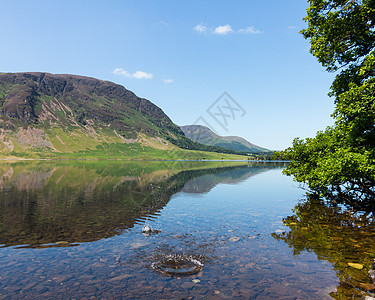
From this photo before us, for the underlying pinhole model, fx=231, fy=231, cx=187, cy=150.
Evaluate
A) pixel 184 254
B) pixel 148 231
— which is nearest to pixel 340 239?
pixel 184 254

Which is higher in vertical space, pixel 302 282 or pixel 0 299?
pixel 302 282

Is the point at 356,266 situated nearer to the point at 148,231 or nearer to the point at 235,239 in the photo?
the point at 235,239

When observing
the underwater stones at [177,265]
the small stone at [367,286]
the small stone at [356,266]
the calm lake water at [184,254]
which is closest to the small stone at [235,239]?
the calm lake water at [184,254]

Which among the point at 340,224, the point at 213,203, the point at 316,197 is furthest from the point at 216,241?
the point at 316,197

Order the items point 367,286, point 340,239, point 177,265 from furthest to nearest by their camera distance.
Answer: point 340,239 → point 177,265 → point 367,286

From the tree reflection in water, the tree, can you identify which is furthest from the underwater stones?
the tree

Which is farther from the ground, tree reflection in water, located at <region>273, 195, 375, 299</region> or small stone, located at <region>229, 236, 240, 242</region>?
tree reflection in water, located at <region>273, 195, 375, 299</region>

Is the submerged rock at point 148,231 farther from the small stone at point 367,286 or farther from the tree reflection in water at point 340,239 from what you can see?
the small stone at point 367,286

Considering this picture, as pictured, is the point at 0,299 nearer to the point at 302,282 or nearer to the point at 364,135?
the point at 302,282

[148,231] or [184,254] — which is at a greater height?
[184,254]

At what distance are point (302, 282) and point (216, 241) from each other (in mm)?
7824

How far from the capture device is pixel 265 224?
24406 mm

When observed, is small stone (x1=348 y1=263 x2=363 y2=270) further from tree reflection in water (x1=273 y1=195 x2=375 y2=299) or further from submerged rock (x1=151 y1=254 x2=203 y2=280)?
submerged rock (x1=151 y1=254 x2=203 y2=280)

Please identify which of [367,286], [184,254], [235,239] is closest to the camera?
[367,286]
